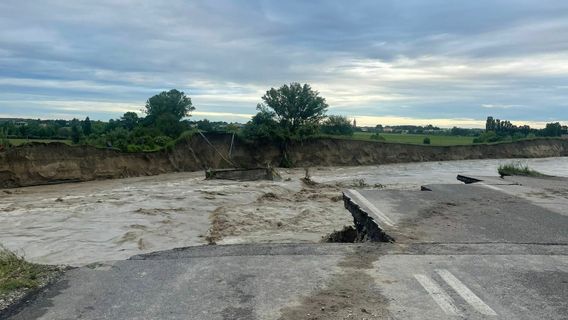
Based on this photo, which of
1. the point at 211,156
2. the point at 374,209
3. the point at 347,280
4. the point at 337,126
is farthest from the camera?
the point at 337,126

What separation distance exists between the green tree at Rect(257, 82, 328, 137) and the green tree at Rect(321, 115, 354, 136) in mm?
5139

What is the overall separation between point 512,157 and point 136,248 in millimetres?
49648

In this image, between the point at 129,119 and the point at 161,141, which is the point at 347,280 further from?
the point at 129,119

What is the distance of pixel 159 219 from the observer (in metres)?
14.3

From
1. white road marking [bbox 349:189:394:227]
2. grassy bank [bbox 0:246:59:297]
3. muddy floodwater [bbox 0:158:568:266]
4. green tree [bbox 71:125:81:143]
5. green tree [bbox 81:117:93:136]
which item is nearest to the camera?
grassy bank [bbox 0:246:59:297]

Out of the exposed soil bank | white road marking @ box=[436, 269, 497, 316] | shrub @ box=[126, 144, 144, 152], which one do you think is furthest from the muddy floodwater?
shrub @ box=[126, 144, 144, 152]

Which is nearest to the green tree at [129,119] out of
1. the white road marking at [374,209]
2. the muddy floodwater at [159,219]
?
the muddy floodwater at [159,219]

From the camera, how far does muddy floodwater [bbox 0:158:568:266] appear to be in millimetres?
10797

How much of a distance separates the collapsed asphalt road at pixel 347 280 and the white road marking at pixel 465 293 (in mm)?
10

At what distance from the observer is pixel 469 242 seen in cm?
723

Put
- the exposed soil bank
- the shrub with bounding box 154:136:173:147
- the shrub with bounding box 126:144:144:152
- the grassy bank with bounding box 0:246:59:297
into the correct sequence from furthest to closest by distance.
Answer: the shrub with bounding box 154:136:173:147, the shrub with bounding box 126:144:144:152, the exposed soil bank, the grassy bank with bounding box 0:246:59:297

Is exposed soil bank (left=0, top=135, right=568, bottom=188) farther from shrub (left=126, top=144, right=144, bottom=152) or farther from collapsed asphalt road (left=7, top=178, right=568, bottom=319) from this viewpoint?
collapsed asphalt road (left=7, top=178, right=568, bottom=319)

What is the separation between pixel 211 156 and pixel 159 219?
22.9 meters

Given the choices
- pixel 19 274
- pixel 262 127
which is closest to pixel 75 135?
pixel 262 127
